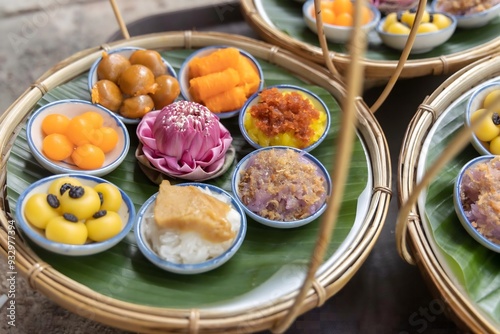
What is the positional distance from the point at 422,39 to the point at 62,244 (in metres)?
2.03

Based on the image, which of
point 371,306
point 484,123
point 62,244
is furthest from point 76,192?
point 484,123

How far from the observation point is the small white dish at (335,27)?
272 cm

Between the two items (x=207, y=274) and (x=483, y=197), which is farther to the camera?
(x=483, y=197)

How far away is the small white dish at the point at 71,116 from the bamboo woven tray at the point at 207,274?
0.07m

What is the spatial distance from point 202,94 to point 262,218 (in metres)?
0.72

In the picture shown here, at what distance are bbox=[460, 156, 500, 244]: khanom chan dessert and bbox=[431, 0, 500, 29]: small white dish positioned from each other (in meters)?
1.15

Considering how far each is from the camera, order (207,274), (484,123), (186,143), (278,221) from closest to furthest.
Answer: (207,274) < (278,221) < (186,143) < (484,123)

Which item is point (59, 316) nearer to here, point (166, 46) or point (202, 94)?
point (202, 94)

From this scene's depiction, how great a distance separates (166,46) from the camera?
260 centimetres

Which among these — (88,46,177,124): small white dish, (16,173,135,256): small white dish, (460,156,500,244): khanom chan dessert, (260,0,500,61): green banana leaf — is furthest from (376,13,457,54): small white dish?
(16,173,135,256): small white dish

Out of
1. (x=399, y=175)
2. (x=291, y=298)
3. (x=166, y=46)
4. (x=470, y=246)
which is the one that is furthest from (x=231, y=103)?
(x=470, y=246)

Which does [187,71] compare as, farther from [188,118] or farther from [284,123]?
[284,123]

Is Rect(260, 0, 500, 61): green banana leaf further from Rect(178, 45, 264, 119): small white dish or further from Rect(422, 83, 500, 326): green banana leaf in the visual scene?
Rect(422, 83, 500, 326): green banana leaf

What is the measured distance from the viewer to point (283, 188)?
6.19 feet
